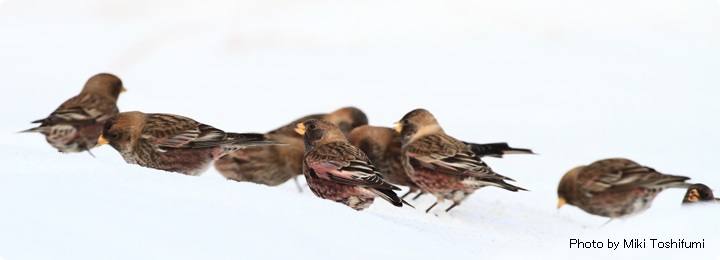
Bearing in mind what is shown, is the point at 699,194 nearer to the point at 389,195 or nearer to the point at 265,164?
the point at 389,195

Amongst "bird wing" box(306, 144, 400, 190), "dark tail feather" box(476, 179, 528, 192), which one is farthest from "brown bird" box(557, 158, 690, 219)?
"bird wing" box(306, 144, 400, 190)

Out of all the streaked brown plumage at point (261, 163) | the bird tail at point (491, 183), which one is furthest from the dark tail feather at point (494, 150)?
the streaked brown plumage at point (261, 163)

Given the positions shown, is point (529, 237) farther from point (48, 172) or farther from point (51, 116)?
point (51, 116)

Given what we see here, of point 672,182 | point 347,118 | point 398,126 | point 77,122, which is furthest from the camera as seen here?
point 347,118

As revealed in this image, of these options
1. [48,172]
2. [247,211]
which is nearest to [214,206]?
[247,211]

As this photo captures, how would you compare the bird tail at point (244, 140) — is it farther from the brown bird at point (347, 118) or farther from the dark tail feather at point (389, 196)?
the brown bird at point (347, 118)

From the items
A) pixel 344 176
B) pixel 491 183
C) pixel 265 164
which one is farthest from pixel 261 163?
pixel 491 183
